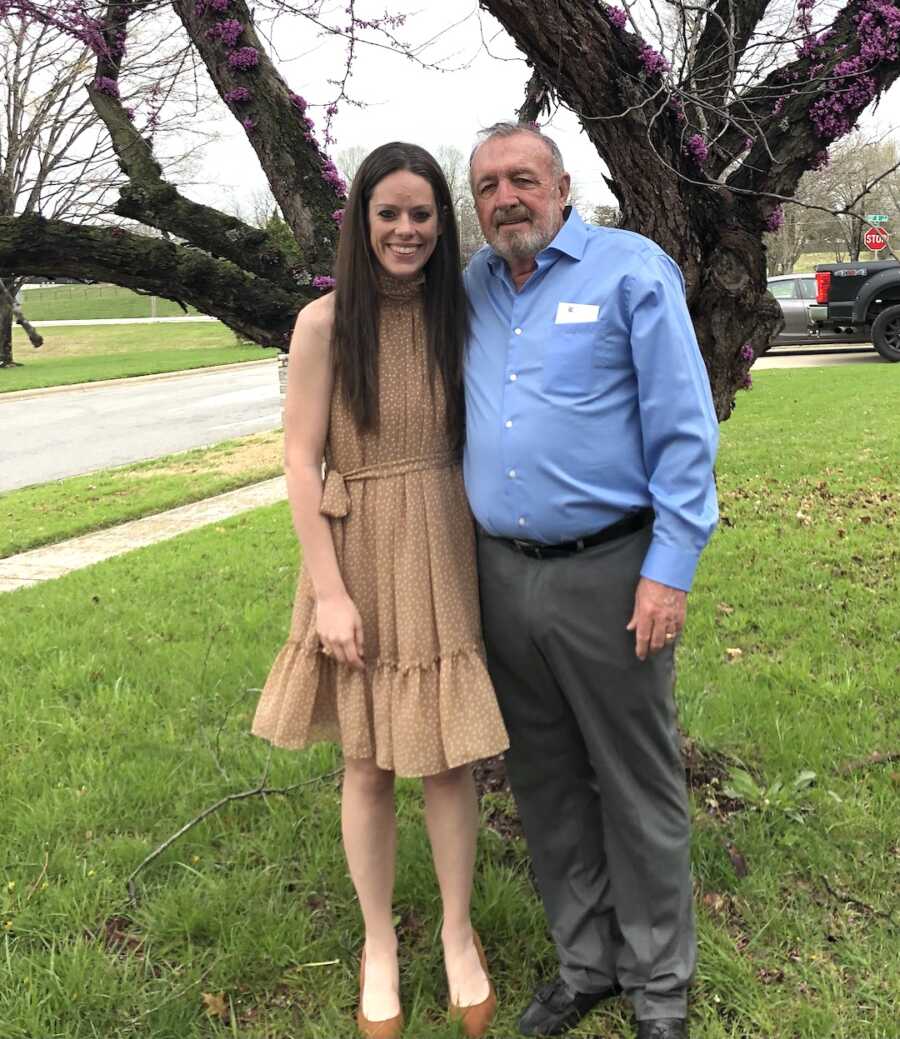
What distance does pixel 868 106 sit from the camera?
2.64m

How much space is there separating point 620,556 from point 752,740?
175 cm

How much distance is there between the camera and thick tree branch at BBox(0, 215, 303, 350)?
2.83 m

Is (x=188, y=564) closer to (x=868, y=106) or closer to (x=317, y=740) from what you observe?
(x=317, y=740)

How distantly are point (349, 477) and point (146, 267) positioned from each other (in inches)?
46.5

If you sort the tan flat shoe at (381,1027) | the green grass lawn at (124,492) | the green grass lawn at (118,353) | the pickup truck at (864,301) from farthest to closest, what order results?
the green grass lawn at (118,353) < the pickup truck at (864,301) < the green grass lawn at (124,492) < the tan flat shoe at (381,1027)

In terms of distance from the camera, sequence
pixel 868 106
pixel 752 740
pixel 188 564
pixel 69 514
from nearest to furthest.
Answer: pixel 868 106
pixel 752 740
pixel 188 564
pixel 69 514

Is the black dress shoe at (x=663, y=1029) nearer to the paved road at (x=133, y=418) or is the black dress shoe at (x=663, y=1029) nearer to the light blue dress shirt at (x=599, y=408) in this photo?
the light blue dress shirt at (x=599, y=408)

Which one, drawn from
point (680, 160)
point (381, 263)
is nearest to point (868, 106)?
point (680, 160)

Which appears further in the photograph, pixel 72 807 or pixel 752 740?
pixel 752 740

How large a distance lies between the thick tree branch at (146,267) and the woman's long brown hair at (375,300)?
2.91ft

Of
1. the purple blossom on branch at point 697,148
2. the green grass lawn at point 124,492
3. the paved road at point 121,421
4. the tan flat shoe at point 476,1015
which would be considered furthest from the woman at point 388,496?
the paved road at point 121,421

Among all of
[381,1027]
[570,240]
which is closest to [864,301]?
[570,240]

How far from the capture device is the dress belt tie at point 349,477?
215 cm

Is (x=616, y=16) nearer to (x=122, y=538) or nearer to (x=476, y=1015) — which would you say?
(x=476, y=1015)
